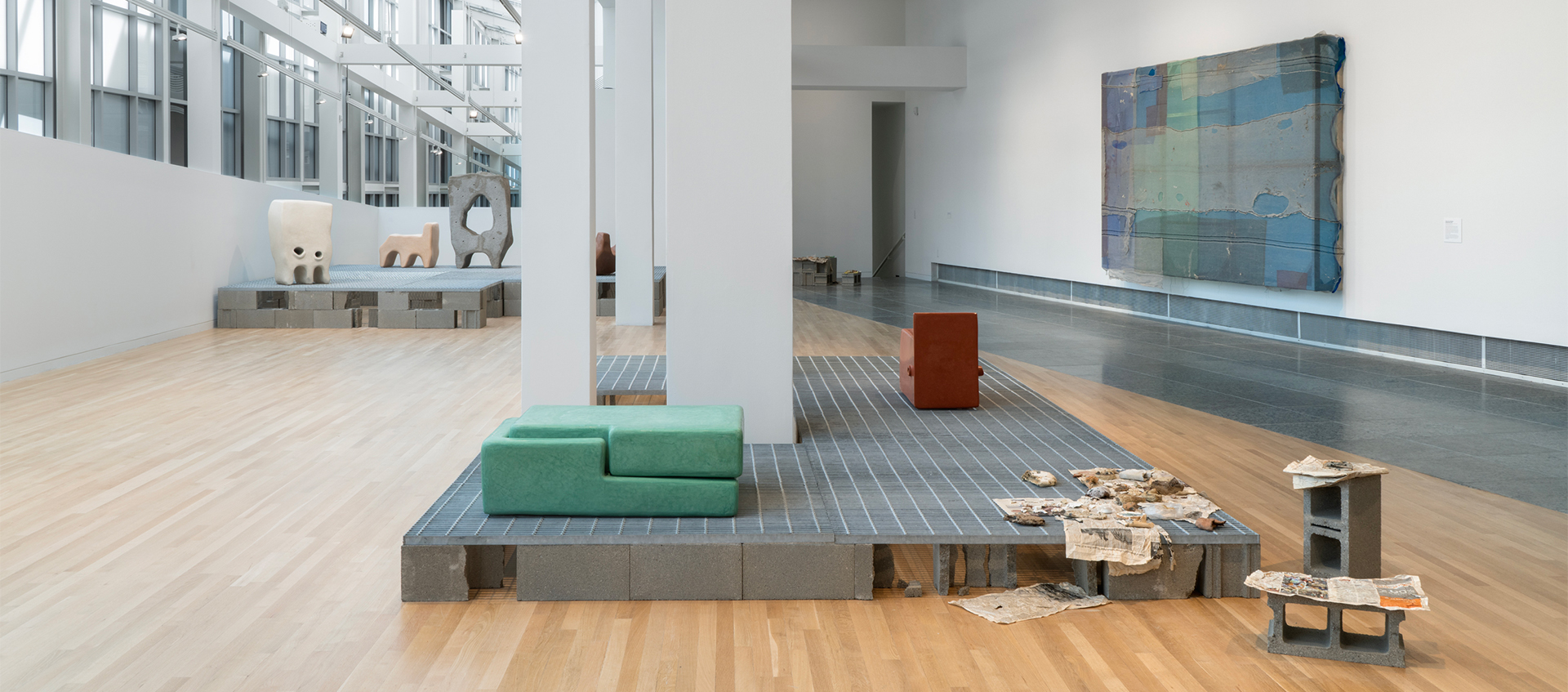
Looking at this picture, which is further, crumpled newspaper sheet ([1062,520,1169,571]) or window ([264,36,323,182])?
window ([264,36,323,182])

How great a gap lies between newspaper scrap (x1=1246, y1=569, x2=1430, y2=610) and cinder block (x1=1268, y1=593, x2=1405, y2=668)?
0.05ft

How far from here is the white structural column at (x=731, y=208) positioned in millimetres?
4402

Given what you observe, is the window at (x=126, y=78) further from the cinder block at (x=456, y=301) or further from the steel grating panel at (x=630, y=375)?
the steel grating panel at (x=630, y=375)

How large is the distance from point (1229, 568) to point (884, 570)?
0.99m

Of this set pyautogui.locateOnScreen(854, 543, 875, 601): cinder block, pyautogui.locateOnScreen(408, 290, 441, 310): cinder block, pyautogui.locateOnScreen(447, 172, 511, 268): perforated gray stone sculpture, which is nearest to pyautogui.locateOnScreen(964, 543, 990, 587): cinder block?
pyautogui.locateOnScreen(854, 543, 875, 601): cinder block

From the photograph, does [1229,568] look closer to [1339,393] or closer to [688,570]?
[688,570]

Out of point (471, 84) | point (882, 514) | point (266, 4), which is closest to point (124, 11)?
point (266, 4)

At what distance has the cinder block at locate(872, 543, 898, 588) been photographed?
3.11m

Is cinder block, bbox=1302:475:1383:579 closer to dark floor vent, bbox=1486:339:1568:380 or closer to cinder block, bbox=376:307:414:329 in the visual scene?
dark floor vent, bbox=1486:339:1568:380

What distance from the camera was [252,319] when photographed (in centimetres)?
1066

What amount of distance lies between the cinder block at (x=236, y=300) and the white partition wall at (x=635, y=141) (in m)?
3.67

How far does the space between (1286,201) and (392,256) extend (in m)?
12.4

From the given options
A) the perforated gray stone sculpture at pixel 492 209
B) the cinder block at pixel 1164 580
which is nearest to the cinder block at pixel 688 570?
the cinder block at pixel 1164 580

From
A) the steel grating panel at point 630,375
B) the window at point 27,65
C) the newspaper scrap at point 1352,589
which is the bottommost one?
the newspaper scrap at point 1352,589
